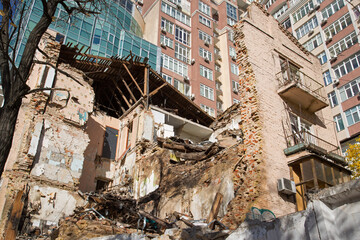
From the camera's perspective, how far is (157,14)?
36875 millimetres

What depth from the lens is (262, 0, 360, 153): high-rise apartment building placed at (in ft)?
91.9

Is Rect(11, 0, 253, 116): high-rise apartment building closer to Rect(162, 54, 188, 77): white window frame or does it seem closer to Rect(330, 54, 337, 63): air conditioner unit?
Rect(162, 54, 188, 77): white window frame

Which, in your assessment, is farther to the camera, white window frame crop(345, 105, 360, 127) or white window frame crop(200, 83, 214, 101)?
white window frame crop(200, 83, 214, 101)

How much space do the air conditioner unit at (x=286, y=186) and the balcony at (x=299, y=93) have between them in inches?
159

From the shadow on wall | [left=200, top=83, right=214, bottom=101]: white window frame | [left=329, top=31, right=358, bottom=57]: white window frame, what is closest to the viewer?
the shadow on wall

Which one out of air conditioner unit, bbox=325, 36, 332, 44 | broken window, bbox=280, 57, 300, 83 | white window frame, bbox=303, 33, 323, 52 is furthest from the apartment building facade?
broken window, bbox=280, 57, 300, 83

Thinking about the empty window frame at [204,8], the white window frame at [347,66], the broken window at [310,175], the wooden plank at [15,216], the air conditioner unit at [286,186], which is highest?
the empty window frame at [204,8]

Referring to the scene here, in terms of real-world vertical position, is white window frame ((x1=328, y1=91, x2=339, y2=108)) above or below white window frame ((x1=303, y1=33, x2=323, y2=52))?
below

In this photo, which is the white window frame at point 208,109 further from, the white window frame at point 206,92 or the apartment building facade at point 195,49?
the white window frame at point 206,92

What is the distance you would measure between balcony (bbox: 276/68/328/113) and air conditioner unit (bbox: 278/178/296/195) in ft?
13.2

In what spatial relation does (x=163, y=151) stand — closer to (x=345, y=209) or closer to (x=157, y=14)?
(x=345, y=209)

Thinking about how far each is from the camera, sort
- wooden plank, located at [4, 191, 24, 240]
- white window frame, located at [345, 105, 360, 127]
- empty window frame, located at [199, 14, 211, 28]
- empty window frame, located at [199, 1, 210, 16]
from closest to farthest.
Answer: wooden plank, located at [4, 191, 24, 240], white window frame, located at [345, 105, 360, 127], empty window frame, located at [199, 14, 211, 28], empty window frame, located at [199, 1, 210, 16]

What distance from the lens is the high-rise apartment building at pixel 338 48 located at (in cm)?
2802


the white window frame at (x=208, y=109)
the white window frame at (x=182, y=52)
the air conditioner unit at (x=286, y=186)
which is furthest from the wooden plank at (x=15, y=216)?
the white window frame at (x=182, y=52)
